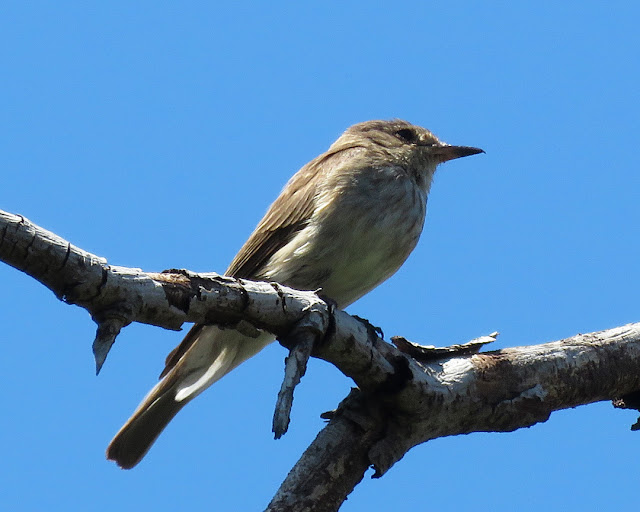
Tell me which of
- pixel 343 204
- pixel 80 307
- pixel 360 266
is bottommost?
pixel 80 307

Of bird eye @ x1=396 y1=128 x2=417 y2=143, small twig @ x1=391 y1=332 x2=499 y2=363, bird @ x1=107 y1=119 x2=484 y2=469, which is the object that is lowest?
small twig @ x1=391 y1=332 x2=499 y2=363

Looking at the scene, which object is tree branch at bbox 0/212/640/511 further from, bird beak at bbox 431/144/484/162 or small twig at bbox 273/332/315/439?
bird beak at bbox 431/144/484/162

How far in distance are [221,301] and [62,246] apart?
2.64 feet

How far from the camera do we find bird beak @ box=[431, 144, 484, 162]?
6.78 meters

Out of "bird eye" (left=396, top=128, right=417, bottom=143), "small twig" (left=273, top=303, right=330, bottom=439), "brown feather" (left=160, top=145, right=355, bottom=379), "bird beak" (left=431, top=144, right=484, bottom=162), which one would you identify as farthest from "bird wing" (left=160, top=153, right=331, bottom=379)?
"small twig" (left=273, top=303, right=330, bottom=439)

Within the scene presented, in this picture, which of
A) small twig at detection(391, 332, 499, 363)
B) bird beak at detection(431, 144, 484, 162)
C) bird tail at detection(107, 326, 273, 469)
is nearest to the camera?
small twig at detection(391, 332, 499, 363)

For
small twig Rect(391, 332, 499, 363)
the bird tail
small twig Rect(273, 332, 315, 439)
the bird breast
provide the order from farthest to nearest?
the bird tail, the bird breast, small twig Rect(391, 332, 499, 363), small twig Rect(273, 332, 315, 439)

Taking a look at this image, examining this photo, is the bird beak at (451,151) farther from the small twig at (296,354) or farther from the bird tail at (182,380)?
the small twig at (296,354)

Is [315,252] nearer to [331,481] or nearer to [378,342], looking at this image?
[378,342]

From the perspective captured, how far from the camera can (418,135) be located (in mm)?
6898

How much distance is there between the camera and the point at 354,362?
14.3ft

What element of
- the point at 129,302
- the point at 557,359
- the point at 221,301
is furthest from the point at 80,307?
the point at 557,359

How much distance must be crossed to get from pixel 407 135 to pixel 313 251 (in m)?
1.82

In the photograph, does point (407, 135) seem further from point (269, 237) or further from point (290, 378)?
point (290, 378)
